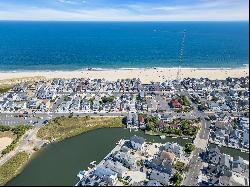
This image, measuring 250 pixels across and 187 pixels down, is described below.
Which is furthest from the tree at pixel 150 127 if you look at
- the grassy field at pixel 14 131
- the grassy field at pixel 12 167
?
the grassy field at pixel 14 131

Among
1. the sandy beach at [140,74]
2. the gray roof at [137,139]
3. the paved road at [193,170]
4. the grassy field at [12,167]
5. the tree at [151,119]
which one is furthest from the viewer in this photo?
the sandy beach at [140,74]

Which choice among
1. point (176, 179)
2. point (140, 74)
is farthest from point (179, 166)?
point (140, 74)

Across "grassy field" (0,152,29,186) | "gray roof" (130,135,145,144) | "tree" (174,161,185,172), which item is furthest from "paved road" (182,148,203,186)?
"grassy field" (0,152,29,186)

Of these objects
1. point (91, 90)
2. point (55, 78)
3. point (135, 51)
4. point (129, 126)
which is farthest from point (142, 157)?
point (135, 51)

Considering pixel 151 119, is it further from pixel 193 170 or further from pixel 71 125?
pixel 193 170

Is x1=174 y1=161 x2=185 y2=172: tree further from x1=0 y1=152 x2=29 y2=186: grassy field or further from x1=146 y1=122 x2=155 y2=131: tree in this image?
x1=0 y1=152 x2=29 y2=186: grassy field

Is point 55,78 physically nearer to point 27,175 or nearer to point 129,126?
point 129,126

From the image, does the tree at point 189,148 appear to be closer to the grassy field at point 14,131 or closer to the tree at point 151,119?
the tree at point 151,119
